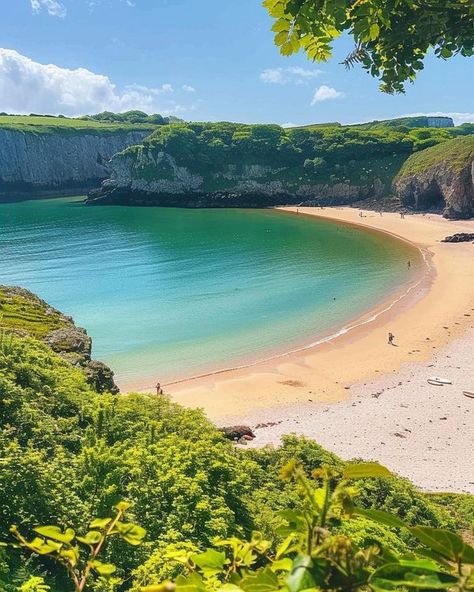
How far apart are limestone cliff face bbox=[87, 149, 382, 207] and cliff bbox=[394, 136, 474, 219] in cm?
1470

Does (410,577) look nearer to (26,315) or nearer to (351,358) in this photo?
(26,315)

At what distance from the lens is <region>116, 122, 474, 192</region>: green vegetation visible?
101562 mm

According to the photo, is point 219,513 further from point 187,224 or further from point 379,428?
point 187,224

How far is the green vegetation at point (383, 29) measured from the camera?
2953mm

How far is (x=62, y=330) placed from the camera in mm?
18109

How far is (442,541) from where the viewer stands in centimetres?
140

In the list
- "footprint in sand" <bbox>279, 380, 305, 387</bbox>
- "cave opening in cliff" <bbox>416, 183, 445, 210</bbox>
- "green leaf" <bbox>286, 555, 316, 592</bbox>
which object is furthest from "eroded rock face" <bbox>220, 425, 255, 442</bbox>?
"cave opening in cliff" <bbox>416, 183, 445, 210</bbox>

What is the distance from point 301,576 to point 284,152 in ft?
380

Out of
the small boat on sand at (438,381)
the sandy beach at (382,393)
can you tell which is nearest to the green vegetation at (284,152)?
the sandy beach at (382,393)

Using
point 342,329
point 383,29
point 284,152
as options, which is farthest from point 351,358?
point 284,152

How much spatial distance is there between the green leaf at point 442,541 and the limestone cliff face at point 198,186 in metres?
103

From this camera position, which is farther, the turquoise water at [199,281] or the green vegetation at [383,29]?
the turquoise water at [199,281]

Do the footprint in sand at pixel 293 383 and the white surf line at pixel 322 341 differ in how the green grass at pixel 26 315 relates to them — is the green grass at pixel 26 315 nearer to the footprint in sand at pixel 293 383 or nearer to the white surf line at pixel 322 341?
the white surf line at pixel 322 341

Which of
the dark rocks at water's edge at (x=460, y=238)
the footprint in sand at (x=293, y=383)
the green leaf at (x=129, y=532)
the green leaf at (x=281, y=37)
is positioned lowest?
the footprint in sand at (x=293, y=383)
